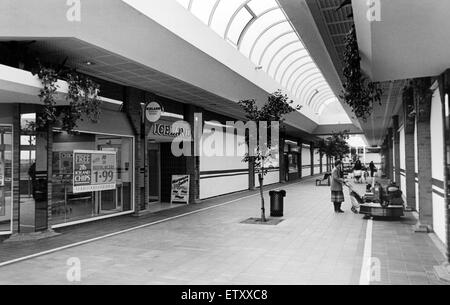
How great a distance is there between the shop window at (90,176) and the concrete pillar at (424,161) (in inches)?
292

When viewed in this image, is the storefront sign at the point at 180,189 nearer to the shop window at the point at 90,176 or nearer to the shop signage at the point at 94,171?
the shop window at the point at 90,176

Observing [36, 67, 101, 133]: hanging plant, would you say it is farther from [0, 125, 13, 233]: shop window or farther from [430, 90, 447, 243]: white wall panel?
[430, 90, 447, 243]: white wall panel

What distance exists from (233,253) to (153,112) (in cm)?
579

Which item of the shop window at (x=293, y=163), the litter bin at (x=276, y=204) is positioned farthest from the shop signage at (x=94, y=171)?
the shop window at (x=293, y=163)

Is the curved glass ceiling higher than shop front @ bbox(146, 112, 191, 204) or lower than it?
higher

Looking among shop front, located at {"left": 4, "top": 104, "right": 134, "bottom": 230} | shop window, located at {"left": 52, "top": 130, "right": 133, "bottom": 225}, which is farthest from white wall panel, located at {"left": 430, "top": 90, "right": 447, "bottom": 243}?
shop window, located at {"left": 52, "top": 130, "right": 133, "bottom": 225}

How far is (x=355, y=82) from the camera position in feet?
19.7

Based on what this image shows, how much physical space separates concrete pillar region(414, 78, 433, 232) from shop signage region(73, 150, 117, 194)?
24.9 feet

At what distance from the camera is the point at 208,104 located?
531 inches

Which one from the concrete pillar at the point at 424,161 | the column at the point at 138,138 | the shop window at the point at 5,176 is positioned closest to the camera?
the concrete pillar at the point at 424,161

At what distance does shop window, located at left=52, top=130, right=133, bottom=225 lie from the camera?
8727mm

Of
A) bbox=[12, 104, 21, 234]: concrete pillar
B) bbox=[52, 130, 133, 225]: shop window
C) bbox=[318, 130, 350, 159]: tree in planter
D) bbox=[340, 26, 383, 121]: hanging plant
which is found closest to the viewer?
bbox=[340, 26, 383, 121]: hanging plant

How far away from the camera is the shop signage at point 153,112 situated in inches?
426
